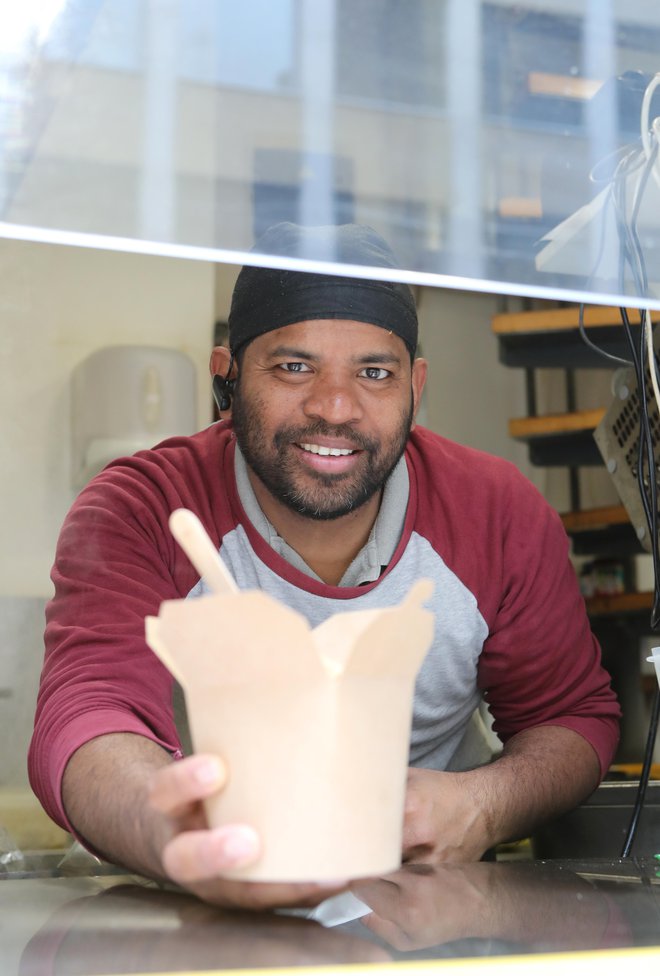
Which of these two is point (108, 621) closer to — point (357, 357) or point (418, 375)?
point (357, 357)

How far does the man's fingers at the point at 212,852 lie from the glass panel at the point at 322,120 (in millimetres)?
312

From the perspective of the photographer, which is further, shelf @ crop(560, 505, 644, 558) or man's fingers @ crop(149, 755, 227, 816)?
shelf @ crop(560, 505, 644, 558)

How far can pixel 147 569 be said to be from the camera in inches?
47.0

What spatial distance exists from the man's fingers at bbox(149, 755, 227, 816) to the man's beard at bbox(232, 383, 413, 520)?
747 mm

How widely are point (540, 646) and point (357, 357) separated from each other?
42cm

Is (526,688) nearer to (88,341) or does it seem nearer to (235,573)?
(235,573)

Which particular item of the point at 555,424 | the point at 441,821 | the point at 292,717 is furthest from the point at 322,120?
the point at 555,424

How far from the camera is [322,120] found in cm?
59

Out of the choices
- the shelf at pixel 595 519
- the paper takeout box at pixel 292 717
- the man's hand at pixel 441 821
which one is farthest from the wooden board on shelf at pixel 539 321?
the paper takeout box at pixel 292 717

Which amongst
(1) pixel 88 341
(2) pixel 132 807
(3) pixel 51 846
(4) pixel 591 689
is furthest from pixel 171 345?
(2) pixel 132 807

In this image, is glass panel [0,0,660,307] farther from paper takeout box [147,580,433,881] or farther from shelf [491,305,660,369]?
shelf [491,305,660,369]

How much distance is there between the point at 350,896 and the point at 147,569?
0.57m

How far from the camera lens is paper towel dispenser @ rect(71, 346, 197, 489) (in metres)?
2.35

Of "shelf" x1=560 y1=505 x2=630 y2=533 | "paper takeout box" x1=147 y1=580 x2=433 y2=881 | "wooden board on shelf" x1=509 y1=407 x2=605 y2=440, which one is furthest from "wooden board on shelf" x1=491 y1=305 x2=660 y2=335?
"paper takeout box" x1=147 y1=580 x2=433 y2=881
